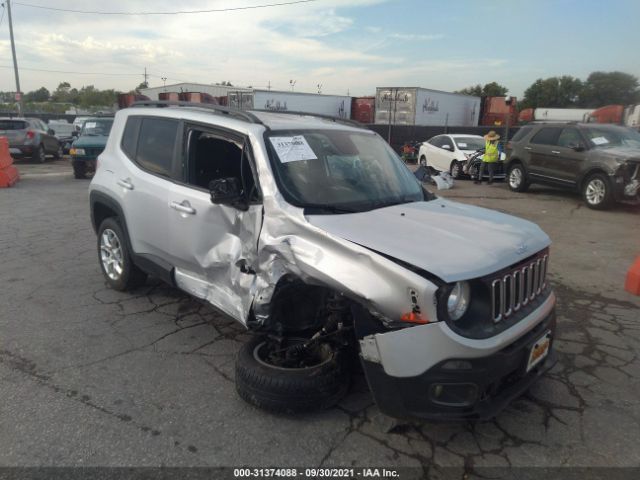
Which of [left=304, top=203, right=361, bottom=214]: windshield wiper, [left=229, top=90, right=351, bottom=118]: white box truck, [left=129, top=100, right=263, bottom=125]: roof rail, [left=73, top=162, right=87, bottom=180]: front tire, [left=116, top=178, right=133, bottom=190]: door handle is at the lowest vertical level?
[left=73, top=162, right=87, bottom=180]: front tire

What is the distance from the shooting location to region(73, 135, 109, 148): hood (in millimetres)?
14398

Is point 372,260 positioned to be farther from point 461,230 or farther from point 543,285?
point 543,285

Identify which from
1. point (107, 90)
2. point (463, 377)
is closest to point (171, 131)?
point (463, 377)

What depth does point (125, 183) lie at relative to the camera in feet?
15.3

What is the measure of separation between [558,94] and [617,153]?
274 ft

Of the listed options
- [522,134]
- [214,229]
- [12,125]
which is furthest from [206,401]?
[12,125]

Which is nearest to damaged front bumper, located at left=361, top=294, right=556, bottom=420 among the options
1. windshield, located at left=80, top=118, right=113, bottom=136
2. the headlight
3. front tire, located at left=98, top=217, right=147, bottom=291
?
the headlight

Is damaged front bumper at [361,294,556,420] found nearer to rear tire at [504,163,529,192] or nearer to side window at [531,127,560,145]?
side window at [531,127,560,145]

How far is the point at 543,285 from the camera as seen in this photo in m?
3.30

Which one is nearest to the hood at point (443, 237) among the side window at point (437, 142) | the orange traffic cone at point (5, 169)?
the orange traffic cone at point (5, 169)

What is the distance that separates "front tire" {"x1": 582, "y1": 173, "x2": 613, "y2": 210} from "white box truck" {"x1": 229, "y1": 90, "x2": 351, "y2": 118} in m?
19.2

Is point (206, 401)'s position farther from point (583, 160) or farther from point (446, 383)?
point (583, 160)

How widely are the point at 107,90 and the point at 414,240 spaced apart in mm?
99311

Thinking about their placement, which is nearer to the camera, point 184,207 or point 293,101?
point 184,207
